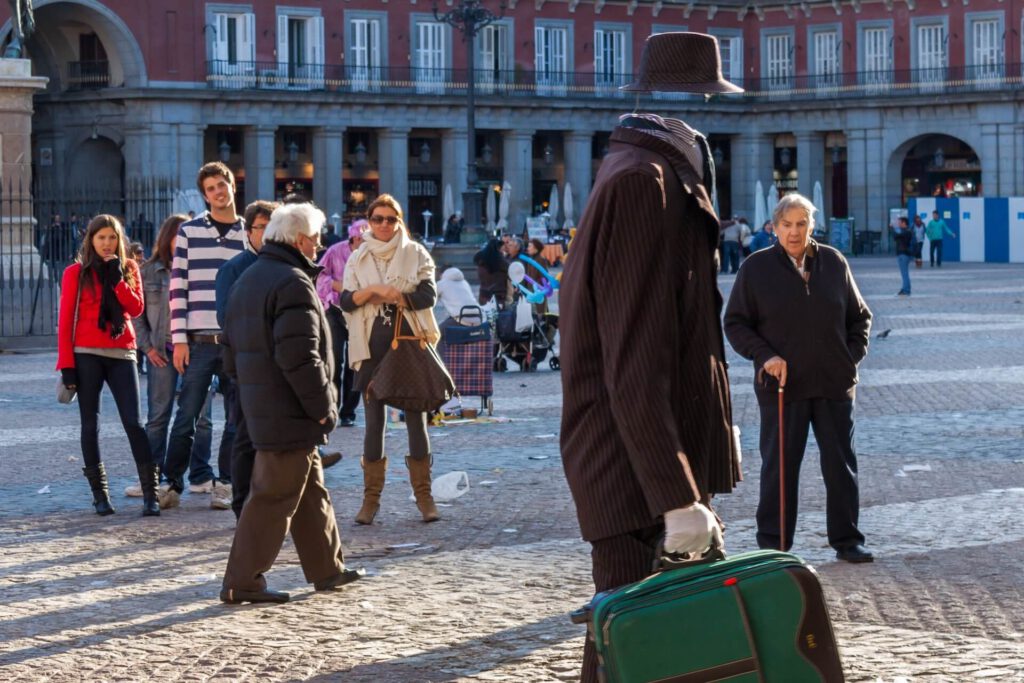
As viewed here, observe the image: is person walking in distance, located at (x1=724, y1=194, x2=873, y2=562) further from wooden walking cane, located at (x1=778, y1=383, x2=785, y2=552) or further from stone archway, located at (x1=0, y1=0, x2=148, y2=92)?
stone archway, located at (x1=0, y1=0, x2=148, y2=92)

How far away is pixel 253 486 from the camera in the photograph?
758 cm

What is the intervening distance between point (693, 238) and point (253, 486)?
3.71m

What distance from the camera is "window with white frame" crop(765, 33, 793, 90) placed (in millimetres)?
62834

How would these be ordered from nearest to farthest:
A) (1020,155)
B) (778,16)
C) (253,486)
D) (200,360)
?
1. (253,486)
2. (200,360)
3. (1020,155)
4. (778,16)

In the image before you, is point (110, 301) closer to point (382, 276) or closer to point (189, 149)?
point (382, 276)

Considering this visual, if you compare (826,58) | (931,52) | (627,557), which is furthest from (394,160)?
(627,557)

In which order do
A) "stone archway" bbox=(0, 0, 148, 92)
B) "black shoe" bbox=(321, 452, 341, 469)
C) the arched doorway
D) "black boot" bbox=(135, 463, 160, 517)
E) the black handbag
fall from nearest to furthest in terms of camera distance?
"black boot" bbox=(135, 463, 160, 517) < "black shoe" bbox=(321, 452, 341, 469) < the black handbag < "stone archway" bbox=(0, 0, 148, 92) < the arched doorway

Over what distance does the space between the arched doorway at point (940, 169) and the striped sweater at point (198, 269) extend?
52.4 metres

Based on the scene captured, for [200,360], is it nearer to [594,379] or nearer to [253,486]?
[253,486]

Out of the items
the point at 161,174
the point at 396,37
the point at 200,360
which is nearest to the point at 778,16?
the point at 396,37

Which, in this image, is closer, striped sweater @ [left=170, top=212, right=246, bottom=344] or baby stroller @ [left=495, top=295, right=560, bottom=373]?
striped sweater @ [left=170, top=212, right=246, bottom=344]

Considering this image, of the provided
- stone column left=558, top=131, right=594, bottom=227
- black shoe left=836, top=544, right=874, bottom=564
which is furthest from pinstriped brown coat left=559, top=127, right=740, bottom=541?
stone column left=558, top=131, right=594, bottom=227

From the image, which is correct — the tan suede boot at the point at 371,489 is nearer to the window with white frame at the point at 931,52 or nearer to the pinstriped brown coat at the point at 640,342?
the pinstriped brown coat at the point at 640,342

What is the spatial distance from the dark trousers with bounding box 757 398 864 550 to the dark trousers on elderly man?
1.86 meters
